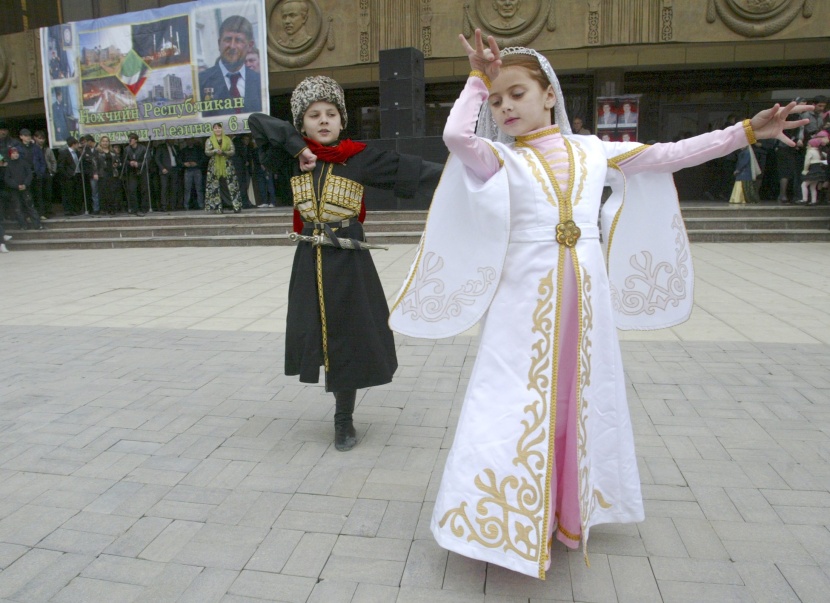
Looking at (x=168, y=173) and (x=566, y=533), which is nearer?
(x=566, y=533)

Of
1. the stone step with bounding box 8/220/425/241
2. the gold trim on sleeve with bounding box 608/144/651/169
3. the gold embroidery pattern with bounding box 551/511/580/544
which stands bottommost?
the gold embroidery pattern with bounding box 551/511/580/544

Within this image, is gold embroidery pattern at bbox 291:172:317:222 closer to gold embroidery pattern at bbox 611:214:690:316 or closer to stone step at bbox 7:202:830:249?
gold embroidery pattern at bbox 611:214:690:316

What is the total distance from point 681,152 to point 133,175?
47.5 ft

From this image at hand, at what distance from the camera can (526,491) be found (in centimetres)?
233

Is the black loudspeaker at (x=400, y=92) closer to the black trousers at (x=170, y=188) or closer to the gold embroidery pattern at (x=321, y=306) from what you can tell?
the black trousers at (x=170, y=188)

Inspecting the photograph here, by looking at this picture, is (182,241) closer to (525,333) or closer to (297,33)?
(297,33)

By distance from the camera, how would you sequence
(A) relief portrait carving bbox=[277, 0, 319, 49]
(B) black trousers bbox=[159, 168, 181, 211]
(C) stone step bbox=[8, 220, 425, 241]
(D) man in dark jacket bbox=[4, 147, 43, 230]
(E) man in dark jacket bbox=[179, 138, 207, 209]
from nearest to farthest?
(C) stone step bbox=[8, 220, 425, 241]
(D) man in dark jacket bbox=[4, 147, 43, 230]
(E) man in dark jacket bbox=[179, 138, 207, 209]
(B) black trousers bbox=[159, 168, 181, 211]
(A) relief portrait carving bbox=[277, 0, 319, 49]

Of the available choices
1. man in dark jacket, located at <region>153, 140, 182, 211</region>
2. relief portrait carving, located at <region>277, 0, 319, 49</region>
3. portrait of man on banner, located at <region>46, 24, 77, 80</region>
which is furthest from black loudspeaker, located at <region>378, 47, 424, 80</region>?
portrait of man on banner, located at <region>46, 24, 77, 80</region>

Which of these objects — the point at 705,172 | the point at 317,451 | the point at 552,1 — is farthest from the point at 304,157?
the point at 705,172

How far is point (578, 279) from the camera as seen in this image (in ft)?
7.89

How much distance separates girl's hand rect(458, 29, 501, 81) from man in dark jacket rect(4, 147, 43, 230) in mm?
13596

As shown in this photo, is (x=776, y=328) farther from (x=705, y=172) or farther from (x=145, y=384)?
(x=705, y=172)

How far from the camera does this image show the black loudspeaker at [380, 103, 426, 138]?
12930 millimetres

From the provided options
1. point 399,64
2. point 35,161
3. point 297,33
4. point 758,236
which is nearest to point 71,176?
point 35,161
